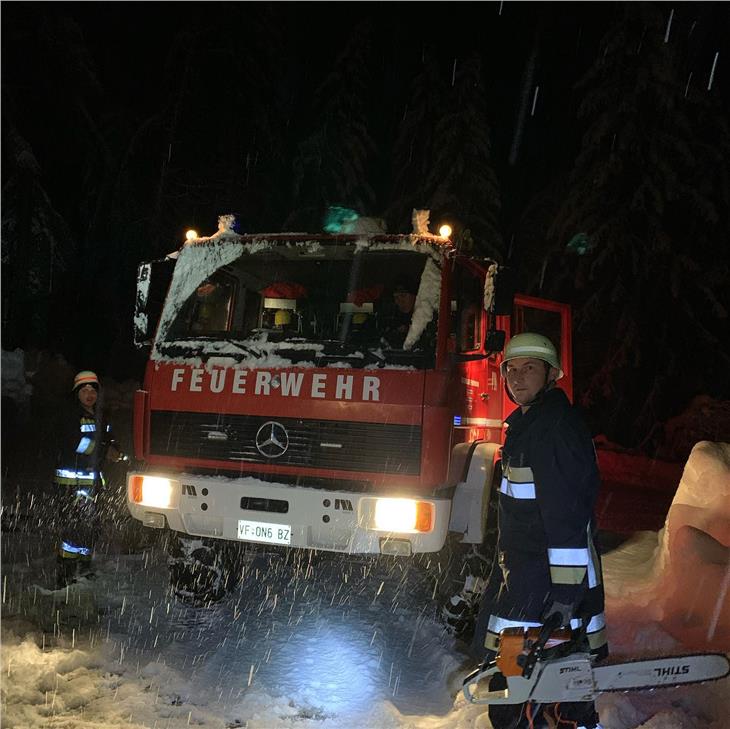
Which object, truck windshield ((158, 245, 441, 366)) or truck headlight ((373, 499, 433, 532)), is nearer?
truck headlight ((373, 499, 433, 532))

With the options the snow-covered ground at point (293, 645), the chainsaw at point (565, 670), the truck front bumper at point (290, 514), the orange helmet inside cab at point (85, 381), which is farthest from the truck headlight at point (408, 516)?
the orange helmet inside cab at point (85, 381)

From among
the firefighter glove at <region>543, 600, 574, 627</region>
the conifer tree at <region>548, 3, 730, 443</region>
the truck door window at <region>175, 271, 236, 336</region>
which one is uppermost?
the conifer tree at <region>548, 3, 730, 443</region>

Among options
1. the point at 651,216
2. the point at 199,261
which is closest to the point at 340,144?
the point at 651,216

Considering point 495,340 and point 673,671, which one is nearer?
point 673,671

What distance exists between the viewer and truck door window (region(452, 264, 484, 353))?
4.78 meters

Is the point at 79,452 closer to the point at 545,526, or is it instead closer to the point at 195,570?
the point at 195,570

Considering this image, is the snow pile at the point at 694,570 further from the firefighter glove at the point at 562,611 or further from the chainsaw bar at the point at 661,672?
the firefighter glove at the point at 562,611

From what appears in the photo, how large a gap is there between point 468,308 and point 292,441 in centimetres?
165

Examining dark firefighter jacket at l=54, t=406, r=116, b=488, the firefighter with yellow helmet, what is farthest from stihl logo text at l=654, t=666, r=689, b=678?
dark firefighter jacket at l=54, t=406, r=116, b=488

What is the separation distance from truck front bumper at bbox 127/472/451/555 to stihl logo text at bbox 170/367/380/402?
62cm

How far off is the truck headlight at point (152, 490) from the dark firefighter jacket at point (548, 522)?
8.82 feet

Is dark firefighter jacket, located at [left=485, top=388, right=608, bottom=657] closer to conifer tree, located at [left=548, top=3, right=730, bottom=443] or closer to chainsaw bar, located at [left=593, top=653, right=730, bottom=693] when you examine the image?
chainsaw bar, located at [left=593, top=653, right=730, bottom=693]

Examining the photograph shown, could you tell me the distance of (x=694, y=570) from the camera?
13.5 ft

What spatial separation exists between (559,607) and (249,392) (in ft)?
9.06
